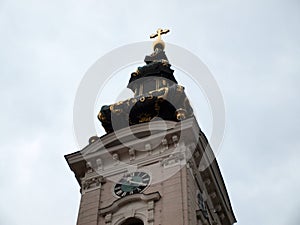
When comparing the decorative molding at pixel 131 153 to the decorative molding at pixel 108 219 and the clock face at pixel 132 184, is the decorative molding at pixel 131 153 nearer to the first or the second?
the clock face at pixel 132 184

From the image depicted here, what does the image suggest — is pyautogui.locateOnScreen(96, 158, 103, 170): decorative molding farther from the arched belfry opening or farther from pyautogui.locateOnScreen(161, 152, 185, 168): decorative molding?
the arched belfry opening

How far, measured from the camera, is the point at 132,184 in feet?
95.2

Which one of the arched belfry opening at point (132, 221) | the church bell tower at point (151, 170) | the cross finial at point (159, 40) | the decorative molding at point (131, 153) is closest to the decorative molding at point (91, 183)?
the church bell tower at point (151, 170)

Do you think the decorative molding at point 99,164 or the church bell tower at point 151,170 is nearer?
the church bell tower at point 151,170

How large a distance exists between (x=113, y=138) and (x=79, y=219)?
375 centimetres

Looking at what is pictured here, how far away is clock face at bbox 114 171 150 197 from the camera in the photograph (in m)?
28.7

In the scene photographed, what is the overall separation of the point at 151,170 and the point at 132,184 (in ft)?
2.96

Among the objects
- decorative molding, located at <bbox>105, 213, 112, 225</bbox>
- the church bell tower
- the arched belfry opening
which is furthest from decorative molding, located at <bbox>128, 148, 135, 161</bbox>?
the arched belfry opening

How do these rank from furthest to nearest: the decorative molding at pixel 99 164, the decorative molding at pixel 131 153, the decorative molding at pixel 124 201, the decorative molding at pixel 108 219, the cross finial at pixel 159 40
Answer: the cross finial at pixel 159 40, the decorative molding at pixel 99 164, the decorative molding at pixel 131 153, the decorative molding at pixel 124 201, the decorative molding at pixel 108 219

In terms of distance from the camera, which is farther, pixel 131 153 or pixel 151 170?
pixel 131 153

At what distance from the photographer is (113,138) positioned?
30922 millimetres

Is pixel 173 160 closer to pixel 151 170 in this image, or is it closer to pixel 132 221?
pixel 151 170

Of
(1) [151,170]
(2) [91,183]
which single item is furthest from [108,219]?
(1) [151,170]

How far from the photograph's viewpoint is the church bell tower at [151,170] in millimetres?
27688
